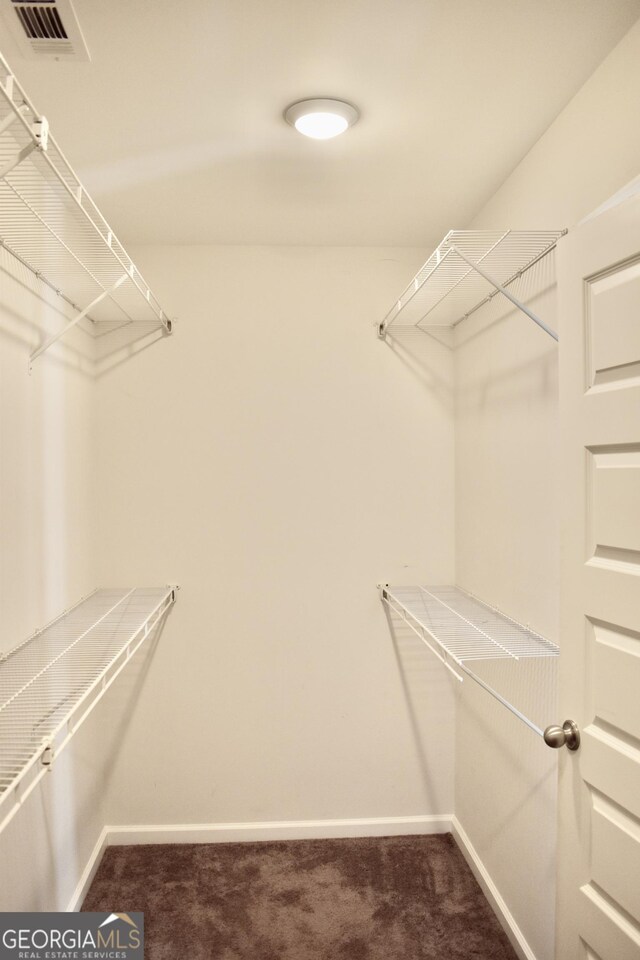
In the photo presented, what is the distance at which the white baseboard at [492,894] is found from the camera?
1944mm

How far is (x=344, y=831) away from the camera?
266cm

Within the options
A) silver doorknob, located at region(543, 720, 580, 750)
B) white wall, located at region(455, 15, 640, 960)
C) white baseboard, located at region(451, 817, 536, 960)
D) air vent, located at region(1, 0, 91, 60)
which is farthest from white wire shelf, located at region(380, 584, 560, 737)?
air vent, located at region(1, 0, 91, 60)

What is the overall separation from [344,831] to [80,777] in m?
1.06

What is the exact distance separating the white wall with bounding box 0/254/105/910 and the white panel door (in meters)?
1.31

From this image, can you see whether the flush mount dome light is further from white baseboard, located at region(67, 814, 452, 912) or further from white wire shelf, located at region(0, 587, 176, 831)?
white baseboard, located at region(67, 814, 452, 912)

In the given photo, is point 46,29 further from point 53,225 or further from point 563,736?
point 563,736

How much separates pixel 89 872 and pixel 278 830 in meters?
0.72

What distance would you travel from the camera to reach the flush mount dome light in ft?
5.38

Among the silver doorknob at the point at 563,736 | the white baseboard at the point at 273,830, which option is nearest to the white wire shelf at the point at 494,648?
the silver doorknob at the point at 563,736

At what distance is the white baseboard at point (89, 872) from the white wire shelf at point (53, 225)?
1872mm

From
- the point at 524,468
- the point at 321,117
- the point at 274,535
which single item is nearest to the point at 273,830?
the point at 274,535

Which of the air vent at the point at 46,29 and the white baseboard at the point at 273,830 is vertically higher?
the air vent at the point at 46,29

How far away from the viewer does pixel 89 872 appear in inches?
91.3

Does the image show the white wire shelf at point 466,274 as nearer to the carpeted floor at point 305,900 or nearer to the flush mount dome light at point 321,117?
the flush mount dome light at point 321,117
